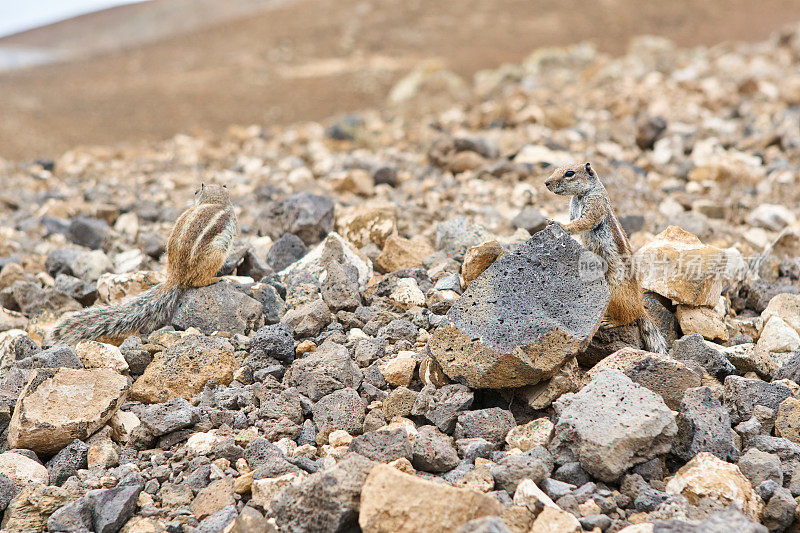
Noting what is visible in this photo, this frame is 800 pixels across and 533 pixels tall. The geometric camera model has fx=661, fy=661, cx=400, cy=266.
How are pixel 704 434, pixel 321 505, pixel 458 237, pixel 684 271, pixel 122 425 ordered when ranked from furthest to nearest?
1. pixel 458 237
2. pixel 684 271
3. pixel 122 425
4. pixel 704 434
5. pixel 321 505

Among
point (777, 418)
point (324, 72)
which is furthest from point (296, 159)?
point (324, 72)

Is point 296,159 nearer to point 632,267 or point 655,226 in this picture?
point 655,226

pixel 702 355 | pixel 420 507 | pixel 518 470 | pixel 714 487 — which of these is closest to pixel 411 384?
pixel 518 470

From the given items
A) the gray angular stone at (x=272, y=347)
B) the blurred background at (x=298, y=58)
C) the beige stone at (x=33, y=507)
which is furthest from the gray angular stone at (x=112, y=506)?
the blurred background at (x=298, y=58)

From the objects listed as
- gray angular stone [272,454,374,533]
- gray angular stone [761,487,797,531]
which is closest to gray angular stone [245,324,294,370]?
gray angular stone [272,454,374,533]

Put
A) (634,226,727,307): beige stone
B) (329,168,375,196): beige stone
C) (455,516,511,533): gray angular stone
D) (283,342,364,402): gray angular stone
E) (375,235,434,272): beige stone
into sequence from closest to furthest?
(455,516,511,533): gray angular stone, (283,342,364,402): gray angular stone, (634,226,727,307): beige stone, (375,235,434,272): beige stone, (329,168,375,196): beige stone

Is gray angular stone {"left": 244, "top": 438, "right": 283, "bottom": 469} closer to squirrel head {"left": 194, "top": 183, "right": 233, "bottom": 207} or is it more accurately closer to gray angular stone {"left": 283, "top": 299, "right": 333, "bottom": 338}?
gray angular stone {"left": 283, "top": 299, "right": 333, "bottom": 338}

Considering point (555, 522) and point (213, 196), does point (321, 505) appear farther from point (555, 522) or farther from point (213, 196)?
point (213, 196)
